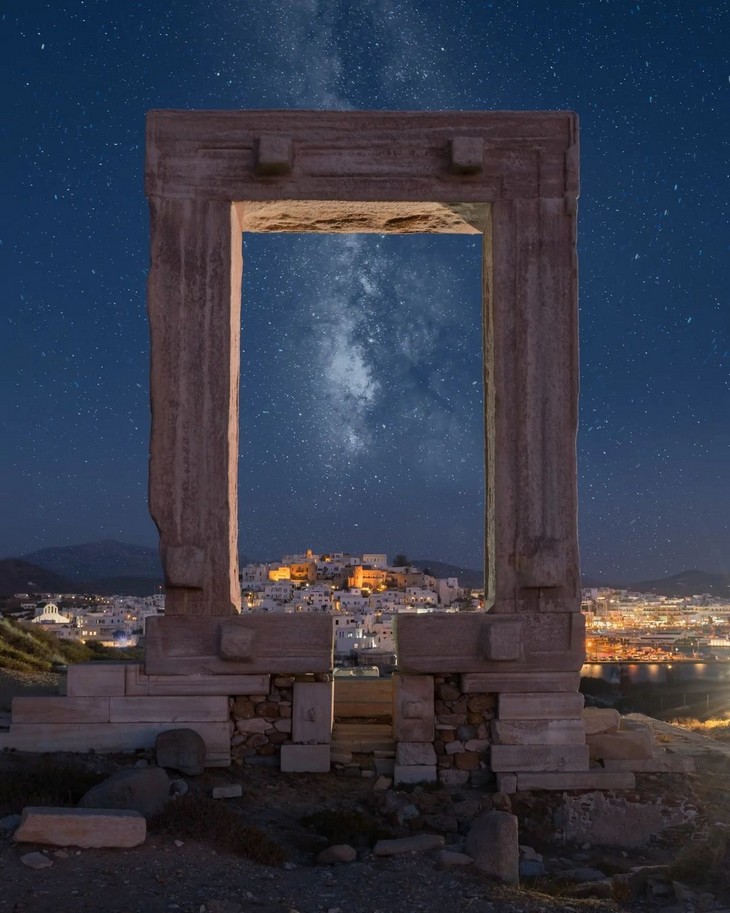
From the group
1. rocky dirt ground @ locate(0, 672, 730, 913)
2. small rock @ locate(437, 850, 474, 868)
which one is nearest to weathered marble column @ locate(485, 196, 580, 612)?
rocky dirt ground @ locate(0, 672, 730, 913)

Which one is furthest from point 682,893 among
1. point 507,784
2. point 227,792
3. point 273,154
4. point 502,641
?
point 273,154

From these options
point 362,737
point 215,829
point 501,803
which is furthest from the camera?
point 362,737

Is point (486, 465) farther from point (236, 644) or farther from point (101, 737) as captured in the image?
point (101, 737)

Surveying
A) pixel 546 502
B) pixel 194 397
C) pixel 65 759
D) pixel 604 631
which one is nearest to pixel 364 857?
pixel 65 759

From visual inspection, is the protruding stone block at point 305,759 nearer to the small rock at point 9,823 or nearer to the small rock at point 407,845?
the small rock at point 407,845

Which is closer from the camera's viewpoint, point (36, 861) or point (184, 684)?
point (36, 861)

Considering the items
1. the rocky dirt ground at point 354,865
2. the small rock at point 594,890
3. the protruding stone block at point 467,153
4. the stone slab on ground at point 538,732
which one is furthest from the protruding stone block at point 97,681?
the protruding stone block at point 467,153
